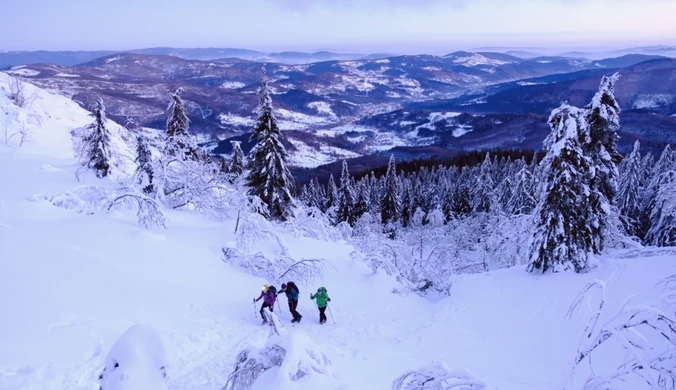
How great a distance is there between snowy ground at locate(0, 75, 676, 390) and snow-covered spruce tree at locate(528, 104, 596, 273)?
885mm

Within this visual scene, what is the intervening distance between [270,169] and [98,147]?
27.4 feet

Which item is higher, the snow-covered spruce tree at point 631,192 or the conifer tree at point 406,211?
the snow-covered spruce tree at point 631,192

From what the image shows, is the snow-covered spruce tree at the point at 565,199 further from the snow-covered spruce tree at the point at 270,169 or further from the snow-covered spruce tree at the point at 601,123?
the snow-covered spruce tree at the point at 270,169

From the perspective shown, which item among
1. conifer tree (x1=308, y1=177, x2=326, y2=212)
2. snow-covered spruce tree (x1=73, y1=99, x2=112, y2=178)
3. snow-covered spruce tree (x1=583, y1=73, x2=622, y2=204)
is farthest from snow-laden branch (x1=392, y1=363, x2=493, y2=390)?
conifer tree (x1=308, y1=177, x2=326, y2=212)

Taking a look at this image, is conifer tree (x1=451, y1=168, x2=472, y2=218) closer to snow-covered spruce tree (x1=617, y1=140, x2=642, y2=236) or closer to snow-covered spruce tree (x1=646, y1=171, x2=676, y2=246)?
snow-covered spruce tree (x1=617, y1=140, x2=642, y2=236)

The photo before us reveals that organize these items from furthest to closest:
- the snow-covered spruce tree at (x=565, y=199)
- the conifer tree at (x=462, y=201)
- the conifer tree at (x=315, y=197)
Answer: the conifer tree at (x=315, y=197) < the conifer tree at (x=462, y=201) < the snow-covered spruce tree at (x=565, y=199)

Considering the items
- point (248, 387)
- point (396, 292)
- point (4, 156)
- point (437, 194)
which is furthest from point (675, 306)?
point (437, 194)

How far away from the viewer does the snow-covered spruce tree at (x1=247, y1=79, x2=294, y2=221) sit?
20812 millimetres

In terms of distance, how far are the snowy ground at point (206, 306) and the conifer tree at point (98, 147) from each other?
1541 millimetres

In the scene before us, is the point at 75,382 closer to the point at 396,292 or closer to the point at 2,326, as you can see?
the point at 2,326

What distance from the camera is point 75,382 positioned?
5.77 m

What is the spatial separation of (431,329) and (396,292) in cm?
269

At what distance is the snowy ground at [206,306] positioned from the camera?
6.43 m

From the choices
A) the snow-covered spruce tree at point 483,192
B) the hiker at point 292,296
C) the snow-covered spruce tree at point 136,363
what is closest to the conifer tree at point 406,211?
the snow-covered spruce tree at point 483,192
